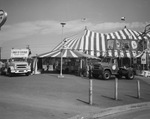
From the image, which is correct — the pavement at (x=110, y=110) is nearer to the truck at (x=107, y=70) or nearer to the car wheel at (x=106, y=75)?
the car wheel at (x=106, y=75)

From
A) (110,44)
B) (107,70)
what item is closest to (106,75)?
(107,70)

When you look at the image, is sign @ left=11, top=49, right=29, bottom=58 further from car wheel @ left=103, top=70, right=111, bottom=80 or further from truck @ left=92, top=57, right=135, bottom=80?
car wheel @ left=103, top=70, right=111, bottom=80

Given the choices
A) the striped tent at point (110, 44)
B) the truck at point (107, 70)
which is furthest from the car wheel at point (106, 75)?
the striped tent at point (110, 44)

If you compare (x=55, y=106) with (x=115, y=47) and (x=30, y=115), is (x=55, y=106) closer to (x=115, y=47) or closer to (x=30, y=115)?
(x=30, y=115)

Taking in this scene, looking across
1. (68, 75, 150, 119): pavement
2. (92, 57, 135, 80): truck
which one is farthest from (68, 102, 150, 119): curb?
(92, 57, 135, 80): truck

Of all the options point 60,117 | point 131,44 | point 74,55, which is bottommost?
point 60,117

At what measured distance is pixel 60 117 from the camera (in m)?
5.52

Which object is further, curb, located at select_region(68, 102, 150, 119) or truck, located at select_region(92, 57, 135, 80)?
truck, located at select_region(92, 57, 135, 80)

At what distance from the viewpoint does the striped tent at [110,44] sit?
28.3m

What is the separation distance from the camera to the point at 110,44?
29328 millimetres

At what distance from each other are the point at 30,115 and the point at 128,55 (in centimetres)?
2442

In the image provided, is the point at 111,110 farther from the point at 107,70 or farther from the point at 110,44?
the point at 110,44

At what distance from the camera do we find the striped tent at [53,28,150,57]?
28.3m

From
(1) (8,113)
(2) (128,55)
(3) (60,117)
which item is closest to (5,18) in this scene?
(1) (8,113)
